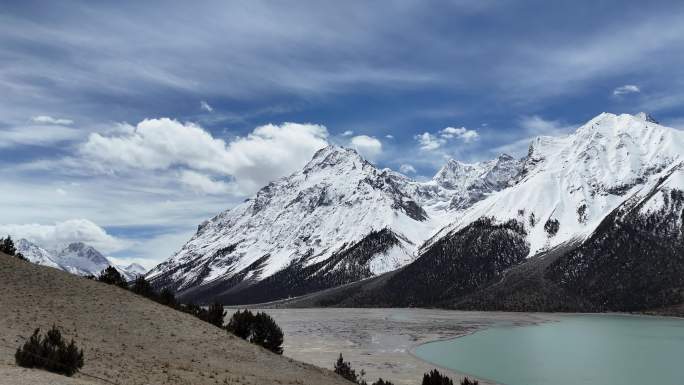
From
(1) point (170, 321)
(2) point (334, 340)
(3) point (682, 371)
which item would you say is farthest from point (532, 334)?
(1) point (170, 321)

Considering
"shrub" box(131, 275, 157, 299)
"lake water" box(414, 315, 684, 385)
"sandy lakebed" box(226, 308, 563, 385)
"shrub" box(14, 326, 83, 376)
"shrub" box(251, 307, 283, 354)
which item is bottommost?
"sandy lakebed" box(226, 308, 563, 385)

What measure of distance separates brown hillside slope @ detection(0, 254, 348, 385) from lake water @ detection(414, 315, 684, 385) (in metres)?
41.1

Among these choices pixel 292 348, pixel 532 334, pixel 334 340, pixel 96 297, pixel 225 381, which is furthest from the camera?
pixel 532 334

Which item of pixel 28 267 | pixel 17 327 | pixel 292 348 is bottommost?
pixel 292 348

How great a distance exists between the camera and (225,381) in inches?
1387

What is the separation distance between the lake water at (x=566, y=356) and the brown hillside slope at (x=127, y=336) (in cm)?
4113

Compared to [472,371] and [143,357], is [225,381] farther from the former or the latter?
[472,371]

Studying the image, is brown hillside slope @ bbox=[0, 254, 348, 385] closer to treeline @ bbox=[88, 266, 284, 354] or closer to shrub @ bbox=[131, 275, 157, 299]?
shrub @ bbox=[131, 275, 157, 299]

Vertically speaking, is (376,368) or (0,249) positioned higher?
(0,249)

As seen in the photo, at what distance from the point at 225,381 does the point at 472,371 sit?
57006 mm

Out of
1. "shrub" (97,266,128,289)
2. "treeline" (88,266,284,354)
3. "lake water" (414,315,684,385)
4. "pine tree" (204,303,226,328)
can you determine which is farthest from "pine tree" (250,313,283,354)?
"lake water" (414,315,684,385)

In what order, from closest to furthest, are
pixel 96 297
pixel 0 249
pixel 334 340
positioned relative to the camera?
pixel 96 297 < pixel 0 249 < pixel 334 340

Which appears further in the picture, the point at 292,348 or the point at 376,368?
the point at 292,348

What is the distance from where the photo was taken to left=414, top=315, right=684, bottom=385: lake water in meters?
77.8
